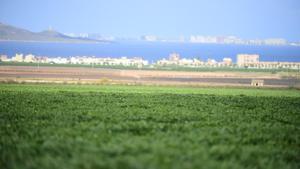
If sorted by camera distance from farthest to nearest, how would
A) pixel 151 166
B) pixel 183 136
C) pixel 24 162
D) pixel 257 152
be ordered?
1. pixel 183 136
2. pixel 257 152
3. pixel 24 162
4. pixel 151 166

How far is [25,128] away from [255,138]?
8.16 meters

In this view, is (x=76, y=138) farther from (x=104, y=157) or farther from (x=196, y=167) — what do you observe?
(x=196, y=167)

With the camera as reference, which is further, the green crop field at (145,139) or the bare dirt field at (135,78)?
the bare dirt field at (135,78)

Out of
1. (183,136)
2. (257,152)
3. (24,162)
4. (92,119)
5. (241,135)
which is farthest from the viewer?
(92,119)

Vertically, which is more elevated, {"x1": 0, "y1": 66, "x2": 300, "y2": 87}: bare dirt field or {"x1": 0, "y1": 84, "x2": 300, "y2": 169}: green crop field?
{"x1": 0, "y1": 84, "x2": 300, "y2": 169}: green crop field

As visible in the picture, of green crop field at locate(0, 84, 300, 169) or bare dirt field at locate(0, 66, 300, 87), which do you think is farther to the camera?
bare dirt field at locate(0, 66, 300, 87)

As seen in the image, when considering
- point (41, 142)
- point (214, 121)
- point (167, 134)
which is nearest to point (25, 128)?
point (41, 142)

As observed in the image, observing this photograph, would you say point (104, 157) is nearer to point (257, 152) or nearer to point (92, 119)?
point (257, 152)

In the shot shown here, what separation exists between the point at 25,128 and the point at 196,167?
817 centimetres

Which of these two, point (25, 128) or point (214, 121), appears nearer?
point (25, 128)

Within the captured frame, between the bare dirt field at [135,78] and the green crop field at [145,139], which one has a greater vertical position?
the green crop field at [145,139]

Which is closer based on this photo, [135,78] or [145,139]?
[145,139]

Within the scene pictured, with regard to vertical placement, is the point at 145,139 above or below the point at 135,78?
above

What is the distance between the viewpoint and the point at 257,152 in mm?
13359
